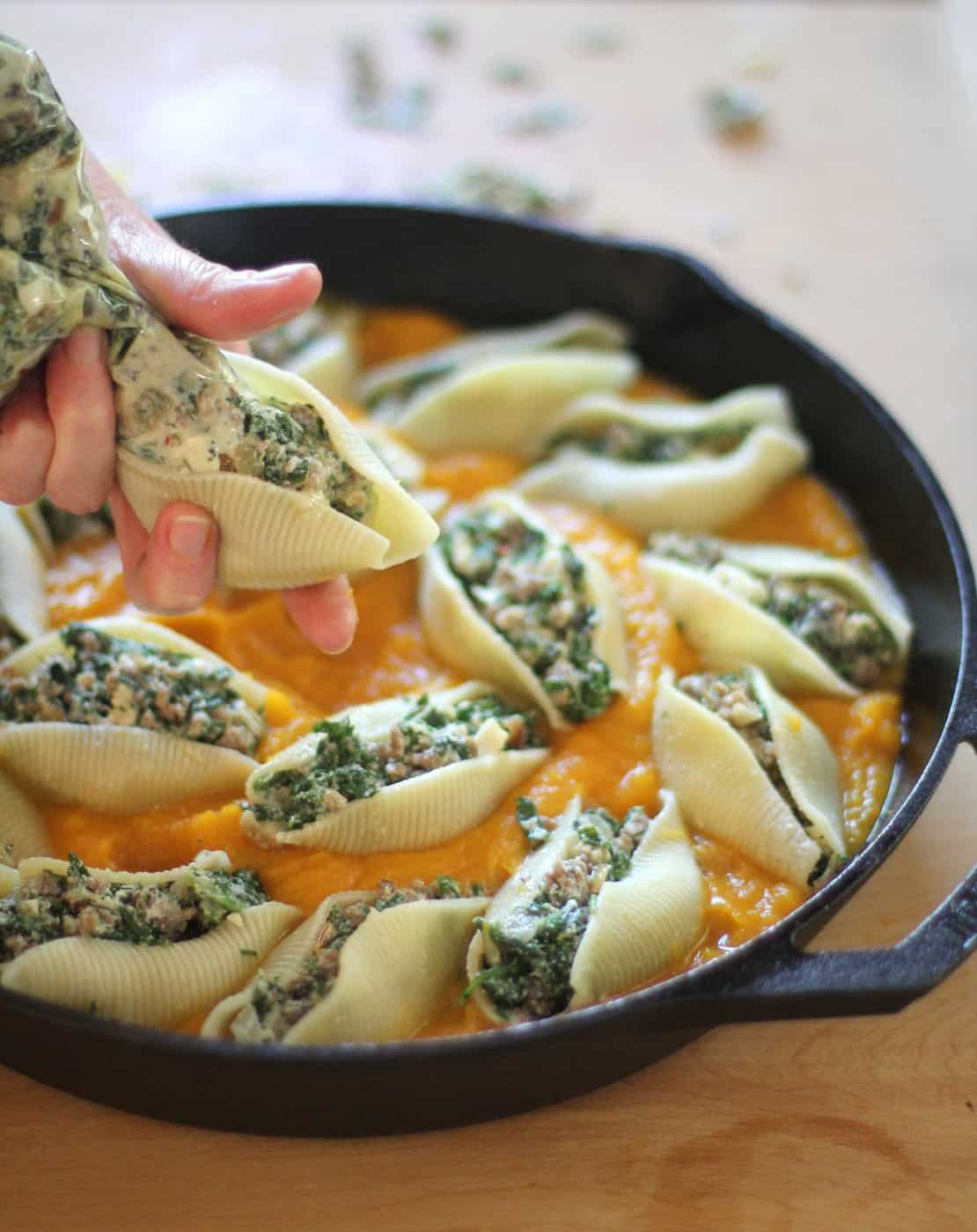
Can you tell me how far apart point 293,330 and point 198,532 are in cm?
202

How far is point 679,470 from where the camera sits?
433 centimetres

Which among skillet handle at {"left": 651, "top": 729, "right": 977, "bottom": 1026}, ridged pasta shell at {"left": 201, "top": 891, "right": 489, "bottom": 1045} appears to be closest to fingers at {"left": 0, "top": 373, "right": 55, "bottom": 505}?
ridged pasta shell at {"left": 201, "top": 891, "right": 489, "bottom": 1045}

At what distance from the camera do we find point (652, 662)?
12.5 ft

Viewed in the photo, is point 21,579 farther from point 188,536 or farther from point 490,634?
point 490,634

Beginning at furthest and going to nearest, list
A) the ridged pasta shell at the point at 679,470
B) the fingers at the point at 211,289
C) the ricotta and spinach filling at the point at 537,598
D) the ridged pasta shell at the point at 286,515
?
the ridged pasta shell at the point at 679,470, the ricotta and spinach filling at the point at 537,598, the ridged pasta shell at the point at 286,515, the fingers at the point at 211,289

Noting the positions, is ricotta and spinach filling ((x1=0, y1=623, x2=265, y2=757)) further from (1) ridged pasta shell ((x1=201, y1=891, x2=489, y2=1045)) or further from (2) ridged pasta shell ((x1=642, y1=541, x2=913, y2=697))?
(2) ridged pasta shell ((x1=642, y1=541, x2=913, y2=697))

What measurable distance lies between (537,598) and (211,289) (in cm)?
146

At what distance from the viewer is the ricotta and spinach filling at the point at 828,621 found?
3.88 meters

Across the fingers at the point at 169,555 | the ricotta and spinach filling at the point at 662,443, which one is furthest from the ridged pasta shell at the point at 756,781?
the fingers at the point at 169,555

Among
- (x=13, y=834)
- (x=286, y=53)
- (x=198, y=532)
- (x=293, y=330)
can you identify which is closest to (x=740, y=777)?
(x=198, y=532)

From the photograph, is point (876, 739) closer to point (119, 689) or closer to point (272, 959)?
point (272, 959)

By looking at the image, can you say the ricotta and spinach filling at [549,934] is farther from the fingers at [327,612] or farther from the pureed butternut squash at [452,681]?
the fingers at [327,612]

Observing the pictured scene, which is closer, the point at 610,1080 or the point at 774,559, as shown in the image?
the point at 610,1080

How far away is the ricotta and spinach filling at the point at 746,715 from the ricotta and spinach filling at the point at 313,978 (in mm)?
960
